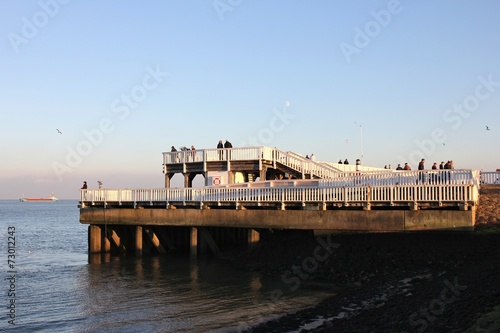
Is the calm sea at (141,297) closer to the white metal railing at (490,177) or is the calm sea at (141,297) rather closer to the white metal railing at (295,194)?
the white metal railing at (295,194)

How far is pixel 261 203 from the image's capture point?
28.0 meters

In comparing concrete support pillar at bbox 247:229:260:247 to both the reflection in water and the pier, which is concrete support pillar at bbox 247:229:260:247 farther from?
the reflection in water

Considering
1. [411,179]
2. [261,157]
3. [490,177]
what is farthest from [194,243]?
[490,177]

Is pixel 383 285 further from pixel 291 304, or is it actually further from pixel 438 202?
pixel 438 202

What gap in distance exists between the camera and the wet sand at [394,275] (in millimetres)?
13398

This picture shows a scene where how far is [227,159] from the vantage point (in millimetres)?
36688

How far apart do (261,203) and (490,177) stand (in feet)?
48.3

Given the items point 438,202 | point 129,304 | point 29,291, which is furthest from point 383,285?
point 29,291

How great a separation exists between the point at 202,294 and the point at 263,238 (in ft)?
26.9

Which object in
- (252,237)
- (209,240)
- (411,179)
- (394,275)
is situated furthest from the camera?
(209,240)

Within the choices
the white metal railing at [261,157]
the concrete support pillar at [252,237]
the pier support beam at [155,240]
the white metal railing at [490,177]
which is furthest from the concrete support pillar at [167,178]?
the white metal railing at [490,177]

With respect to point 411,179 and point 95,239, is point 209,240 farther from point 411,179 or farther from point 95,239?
point 411,179

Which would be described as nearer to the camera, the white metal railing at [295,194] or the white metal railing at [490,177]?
the white metal railing at [295,194]

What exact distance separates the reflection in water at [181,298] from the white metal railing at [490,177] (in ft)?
54.4
